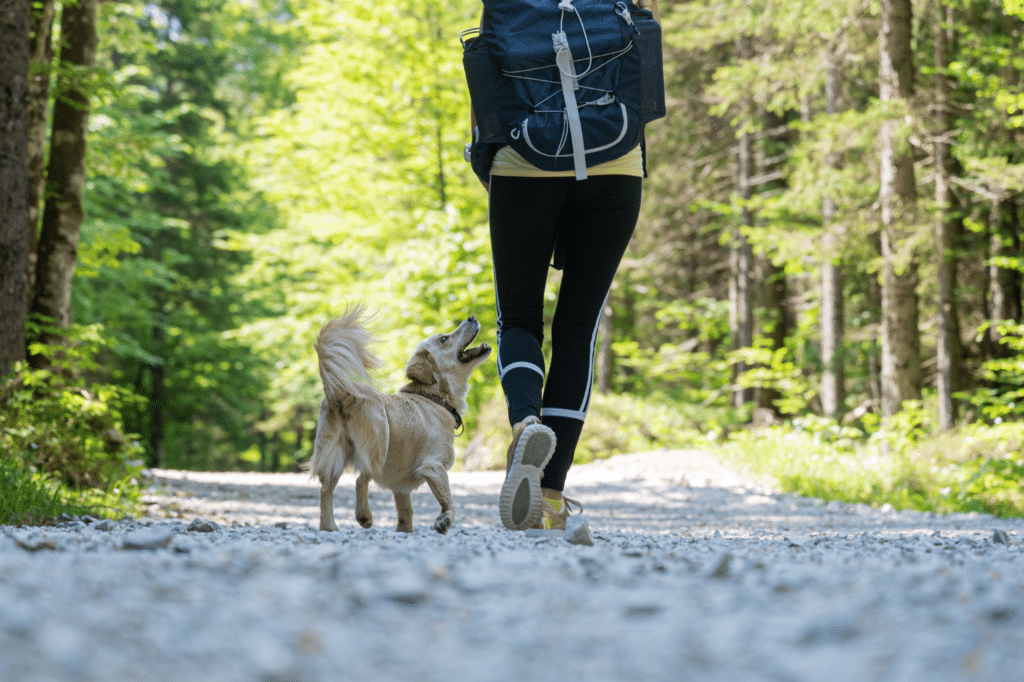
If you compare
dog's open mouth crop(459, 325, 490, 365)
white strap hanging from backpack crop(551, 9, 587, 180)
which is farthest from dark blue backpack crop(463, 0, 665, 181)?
dog's open mouth crop(459, 325, 490, 365)

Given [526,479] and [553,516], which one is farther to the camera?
[553,516]

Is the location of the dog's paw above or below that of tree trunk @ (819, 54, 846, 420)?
below

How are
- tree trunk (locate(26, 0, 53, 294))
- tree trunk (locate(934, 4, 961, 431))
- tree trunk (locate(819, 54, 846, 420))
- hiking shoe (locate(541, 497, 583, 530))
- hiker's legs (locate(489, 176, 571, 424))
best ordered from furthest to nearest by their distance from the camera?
tree trunk (locate(819, 54, 846, 420)) → tree trunk (locate(934, 4, 961, 431)) → tree trunk (locate(26, 0, 53, 294)) → hiker's legs (locate(489, 176, 571, 424)) → hiking shoe (locate(541, 497, 583, 530))

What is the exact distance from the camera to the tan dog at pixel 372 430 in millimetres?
3254

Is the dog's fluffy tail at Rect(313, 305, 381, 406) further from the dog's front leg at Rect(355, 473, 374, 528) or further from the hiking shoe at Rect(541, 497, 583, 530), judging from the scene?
the hiking shoe at Rect(541, 497, 583, 530)

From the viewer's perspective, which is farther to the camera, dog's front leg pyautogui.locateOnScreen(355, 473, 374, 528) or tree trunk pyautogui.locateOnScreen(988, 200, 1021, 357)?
tree trunk pyautogui.locateOnScreen(988, 200, 1021, 357)

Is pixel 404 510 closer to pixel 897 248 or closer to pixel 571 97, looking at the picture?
pixel 571 97

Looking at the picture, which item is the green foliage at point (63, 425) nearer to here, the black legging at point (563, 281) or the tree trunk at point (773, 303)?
the black legging at point (563, 281)

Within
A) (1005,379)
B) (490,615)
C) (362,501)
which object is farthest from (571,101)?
(1005,379)

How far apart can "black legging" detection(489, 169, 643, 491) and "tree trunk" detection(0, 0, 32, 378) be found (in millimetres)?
3880

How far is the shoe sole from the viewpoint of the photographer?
2621mm

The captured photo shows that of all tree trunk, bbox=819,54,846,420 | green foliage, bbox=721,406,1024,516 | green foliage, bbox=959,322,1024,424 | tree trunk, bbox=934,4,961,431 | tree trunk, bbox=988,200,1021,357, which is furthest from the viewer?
tree trunk, bbox=819,54,846,420

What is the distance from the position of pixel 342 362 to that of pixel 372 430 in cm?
31

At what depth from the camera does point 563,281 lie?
3.04 metres
